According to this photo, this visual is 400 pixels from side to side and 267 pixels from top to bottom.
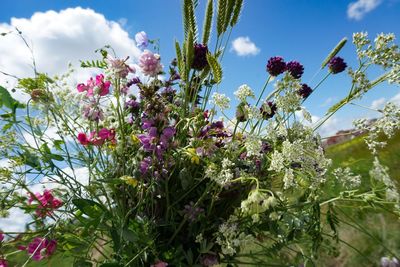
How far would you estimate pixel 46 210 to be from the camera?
92 centimetres

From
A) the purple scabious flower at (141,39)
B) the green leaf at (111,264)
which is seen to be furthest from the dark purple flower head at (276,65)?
the green leaf at (111,264)

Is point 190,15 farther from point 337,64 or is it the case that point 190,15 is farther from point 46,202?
point 46,202

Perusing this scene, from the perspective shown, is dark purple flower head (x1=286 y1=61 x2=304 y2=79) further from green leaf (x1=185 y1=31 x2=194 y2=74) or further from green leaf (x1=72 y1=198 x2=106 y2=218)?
green leaf (x1=72 y1=198 x2=106 y2=218)

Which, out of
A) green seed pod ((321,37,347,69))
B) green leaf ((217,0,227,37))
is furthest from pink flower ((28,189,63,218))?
green seed pod ((321,37,347,69))

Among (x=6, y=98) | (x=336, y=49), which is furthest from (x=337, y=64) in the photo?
(x=6, y=98)

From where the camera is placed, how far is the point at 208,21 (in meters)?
0.96

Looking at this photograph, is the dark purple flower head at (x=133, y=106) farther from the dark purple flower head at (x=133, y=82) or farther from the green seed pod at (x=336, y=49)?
the green seed pod at (x=336, y=49)

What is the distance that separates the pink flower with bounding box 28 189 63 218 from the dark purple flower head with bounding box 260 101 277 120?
543 mm

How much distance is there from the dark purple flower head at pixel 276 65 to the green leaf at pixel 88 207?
53 centimetres

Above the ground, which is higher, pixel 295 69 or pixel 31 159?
pixel 295 69

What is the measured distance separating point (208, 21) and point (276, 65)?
205mm

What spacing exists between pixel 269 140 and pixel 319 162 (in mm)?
129

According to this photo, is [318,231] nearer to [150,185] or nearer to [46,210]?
[150,185]

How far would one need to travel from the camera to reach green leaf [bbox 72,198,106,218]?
0.83m
